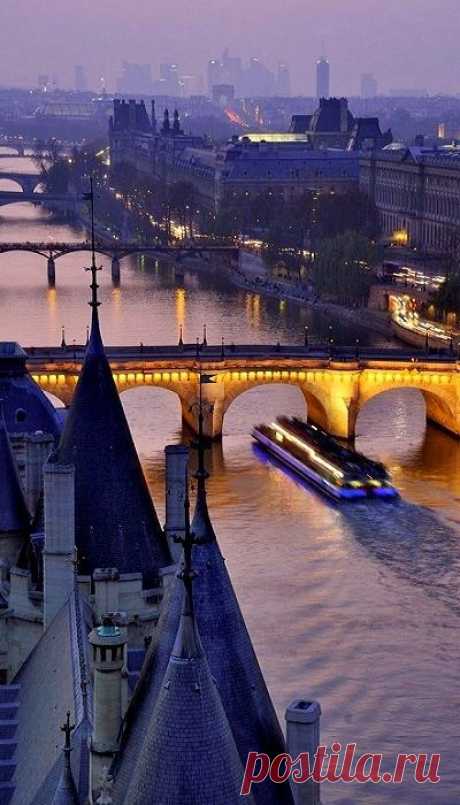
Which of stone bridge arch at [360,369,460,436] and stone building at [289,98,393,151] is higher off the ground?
stone bridge arch at [360,369,460,436]

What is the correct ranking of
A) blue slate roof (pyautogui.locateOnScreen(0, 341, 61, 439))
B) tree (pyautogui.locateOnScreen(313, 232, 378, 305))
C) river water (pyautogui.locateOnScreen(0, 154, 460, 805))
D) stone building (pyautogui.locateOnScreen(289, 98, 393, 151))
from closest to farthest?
blue slate roof (pyautogui.locateOnScreen(0, 341, 61, 439))
river water (pyautogui.locateOnScreen(0, 154, 460, 805))
tree (pyautogui.locateOnScreen(313, 232, 378, 305))
stone building (pyautogui.locateOnScreen(289, 98, 393, 151))

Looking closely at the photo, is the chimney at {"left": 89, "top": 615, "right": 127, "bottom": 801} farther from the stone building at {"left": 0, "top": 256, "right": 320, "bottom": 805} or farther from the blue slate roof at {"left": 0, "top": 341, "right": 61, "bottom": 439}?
the blue slate roof at {"left": 0, "top": 341, "right": 61, "bottom": 439}

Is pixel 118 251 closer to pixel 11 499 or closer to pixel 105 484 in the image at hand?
pixel 11 499

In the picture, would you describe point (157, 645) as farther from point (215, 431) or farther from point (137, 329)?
point (137, 329)

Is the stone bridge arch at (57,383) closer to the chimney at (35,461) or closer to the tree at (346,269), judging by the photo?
the tree at (346,269)

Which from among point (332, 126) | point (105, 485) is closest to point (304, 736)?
point (105, 485)

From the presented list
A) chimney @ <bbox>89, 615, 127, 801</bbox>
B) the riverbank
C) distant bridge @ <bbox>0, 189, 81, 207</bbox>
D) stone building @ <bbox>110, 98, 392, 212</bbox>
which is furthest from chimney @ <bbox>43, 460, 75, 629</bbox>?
distant bridge @ <bbox>0, 189, 81, 207</bbox>
